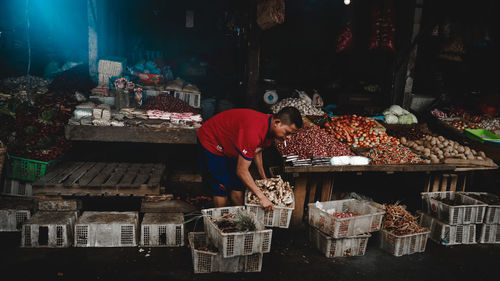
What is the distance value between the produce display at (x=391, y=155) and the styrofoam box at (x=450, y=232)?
87 centimetres

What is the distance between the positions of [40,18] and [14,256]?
7.52 metres

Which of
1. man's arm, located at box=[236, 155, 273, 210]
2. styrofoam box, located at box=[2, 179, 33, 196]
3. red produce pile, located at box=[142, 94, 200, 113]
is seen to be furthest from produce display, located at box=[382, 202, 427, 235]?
styrofoam box, located at box=[2, 179, 33, 196]

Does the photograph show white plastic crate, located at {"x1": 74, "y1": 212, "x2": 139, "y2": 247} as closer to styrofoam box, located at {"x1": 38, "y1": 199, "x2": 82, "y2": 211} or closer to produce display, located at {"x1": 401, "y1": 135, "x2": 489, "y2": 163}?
styrofoam box, located at {"x1": 38, "y1": 199, "x2": 82, "y2": 211}

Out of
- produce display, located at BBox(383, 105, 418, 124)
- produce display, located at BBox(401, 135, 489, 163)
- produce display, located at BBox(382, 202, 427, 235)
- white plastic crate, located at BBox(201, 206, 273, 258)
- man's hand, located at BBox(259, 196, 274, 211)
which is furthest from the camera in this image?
produce display, located at BBox(383, 105, 418, 124)

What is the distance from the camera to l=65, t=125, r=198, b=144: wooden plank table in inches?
221

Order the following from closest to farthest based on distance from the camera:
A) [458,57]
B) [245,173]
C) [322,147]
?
1. [245,173]
2. [322,147]
3. [458,57]

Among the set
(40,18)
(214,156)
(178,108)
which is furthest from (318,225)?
(40,18)

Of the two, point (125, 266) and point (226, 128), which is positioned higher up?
point (226, 128)

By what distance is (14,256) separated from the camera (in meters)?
4.12

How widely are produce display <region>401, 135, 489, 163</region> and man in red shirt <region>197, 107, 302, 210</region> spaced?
2738mm

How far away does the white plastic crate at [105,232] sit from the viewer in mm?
4402

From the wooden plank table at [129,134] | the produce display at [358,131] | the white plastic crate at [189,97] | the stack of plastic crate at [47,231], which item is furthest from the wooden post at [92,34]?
the produce display at [358,131]

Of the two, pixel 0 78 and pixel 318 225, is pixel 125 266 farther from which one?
pixel 0 78

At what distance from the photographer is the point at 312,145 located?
525 centimetres
